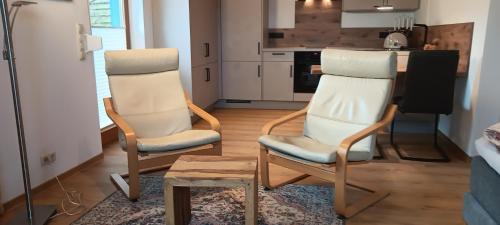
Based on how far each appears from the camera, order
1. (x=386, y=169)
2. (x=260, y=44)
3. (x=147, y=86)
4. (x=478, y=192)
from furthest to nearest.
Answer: (x=260, y=44) → (x=386, y=169) → (x=147, y=86) → (x=478, y=192)

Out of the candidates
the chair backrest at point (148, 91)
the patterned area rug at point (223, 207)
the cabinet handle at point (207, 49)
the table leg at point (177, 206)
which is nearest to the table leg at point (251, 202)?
the patterned area rug at point (223, 207)

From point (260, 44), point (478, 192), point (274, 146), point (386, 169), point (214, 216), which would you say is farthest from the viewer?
point (260, 44)

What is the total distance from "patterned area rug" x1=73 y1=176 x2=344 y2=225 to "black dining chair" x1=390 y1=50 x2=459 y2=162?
1.21m

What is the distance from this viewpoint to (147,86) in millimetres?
2969

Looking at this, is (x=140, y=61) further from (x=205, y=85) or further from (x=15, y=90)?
(x=205, y=85)

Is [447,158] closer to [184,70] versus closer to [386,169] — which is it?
[386,169]

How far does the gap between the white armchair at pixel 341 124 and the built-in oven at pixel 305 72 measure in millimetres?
2499

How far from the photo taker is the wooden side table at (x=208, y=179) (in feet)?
6.41

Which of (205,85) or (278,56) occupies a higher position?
(278,56)

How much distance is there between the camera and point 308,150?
237 centimetres

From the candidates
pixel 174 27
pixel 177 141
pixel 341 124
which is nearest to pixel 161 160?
pixel 177 141

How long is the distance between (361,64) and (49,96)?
7.11 feet

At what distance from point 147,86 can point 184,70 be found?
62.5 inches

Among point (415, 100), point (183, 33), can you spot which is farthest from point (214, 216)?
point (183, 33)
